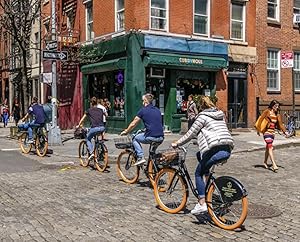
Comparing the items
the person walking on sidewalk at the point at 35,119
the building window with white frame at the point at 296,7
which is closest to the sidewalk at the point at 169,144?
the person walking on sidewalk at the point at 35,119

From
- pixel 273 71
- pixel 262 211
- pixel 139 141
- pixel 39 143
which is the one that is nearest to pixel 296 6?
pixel 273 71

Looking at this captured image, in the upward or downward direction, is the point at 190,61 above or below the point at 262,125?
above

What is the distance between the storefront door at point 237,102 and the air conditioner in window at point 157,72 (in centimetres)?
399

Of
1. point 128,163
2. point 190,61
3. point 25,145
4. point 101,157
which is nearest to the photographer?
point 128,163

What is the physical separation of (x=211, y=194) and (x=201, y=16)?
16.7 meters

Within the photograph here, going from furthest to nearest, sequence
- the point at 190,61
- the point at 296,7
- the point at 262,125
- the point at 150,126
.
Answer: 1. the point at 296,7
2. the point at 190,61
3. the point at 262,125
4. the point at 150,126

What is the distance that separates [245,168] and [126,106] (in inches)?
366

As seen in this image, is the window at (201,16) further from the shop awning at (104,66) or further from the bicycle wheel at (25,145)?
the bicycle wheel at (25,145)

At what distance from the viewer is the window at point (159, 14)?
2083 cm

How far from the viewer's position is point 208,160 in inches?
268

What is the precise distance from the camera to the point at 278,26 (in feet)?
82.1

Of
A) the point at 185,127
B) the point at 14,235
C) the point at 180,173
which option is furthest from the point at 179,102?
the point at 14,235

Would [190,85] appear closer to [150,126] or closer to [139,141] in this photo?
[139,141]

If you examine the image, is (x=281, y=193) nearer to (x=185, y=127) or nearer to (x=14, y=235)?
(x=14, y=235)
